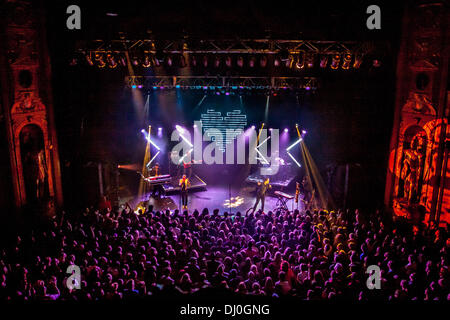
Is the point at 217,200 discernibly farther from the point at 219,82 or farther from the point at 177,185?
the point at 219,82

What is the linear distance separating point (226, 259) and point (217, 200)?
7.39m

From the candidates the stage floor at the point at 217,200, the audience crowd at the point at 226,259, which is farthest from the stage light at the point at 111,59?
the stage floor at the point at 217,200

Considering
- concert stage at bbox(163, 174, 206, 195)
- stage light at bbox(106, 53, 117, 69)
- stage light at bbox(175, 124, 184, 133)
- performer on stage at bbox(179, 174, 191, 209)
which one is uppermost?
stage light at bbox(106, 53, 117, 69)

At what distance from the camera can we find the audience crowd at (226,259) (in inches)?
251

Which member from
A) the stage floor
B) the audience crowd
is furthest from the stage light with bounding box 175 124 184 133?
the audience crowd

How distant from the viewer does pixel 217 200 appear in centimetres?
1472

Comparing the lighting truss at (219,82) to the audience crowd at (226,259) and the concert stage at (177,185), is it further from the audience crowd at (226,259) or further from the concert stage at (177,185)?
the audience crowd at (226,259)

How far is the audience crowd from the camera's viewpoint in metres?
6.39

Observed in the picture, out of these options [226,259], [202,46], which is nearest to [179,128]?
[202,46]

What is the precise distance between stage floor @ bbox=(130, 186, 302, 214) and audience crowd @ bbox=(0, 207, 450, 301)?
3595 mm

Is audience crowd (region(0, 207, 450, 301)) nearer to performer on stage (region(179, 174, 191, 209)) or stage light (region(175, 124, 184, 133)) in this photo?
performer on stage (region(179, 174, 191, 209))

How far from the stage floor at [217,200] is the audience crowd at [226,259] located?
3.59 metres

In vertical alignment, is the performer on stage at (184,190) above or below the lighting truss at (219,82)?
below
